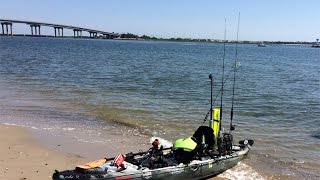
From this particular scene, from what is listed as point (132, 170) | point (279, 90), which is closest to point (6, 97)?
point (132, 170)

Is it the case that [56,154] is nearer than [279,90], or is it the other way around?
[56,154]

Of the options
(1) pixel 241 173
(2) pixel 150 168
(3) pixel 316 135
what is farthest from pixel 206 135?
(3) pixel 316 135

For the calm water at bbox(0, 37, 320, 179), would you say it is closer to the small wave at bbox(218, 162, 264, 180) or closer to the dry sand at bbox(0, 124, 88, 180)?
the small wave at bbox(218, 162, 264, 180)

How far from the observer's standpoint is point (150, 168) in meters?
9.19

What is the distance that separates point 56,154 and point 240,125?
25.0 ft

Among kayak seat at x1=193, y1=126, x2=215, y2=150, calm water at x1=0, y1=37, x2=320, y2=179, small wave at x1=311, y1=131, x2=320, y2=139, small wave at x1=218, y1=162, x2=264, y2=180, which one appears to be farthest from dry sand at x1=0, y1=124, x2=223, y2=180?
small wave at x1=311, y1=131, x2=320, y2=139

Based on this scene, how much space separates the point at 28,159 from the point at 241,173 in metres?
5.28

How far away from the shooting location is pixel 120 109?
1889 cm

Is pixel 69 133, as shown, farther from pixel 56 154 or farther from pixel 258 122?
pixel 258 122

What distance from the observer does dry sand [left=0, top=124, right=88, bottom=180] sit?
9.44m

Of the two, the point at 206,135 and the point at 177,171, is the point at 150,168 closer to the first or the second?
the point at 177,171

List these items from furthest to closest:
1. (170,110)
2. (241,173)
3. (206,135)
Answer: (170,110) → (241,173) → (206,135)

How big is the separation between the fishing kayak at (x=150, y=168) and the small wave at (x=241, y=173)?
125mm

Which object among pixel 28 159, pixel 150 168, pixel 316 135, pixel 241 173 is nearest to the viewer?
pixel 150 168
